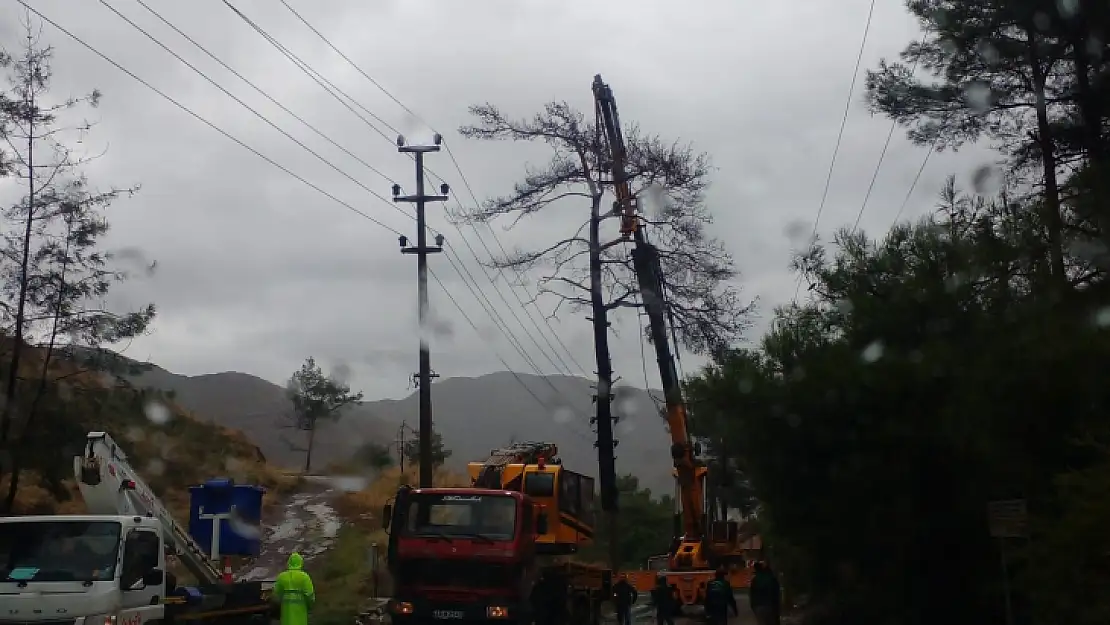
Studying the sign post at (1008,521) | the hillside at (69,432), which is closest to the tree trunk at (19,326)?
the hillside at (69,432)

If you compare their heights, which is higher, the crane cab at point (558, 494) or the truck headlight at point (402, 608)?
the crane cab at point (558, 494)

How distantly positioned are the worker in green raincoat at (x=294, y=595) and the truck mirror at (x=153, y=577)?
6.23 feet

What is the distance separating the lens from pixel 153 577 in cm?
1305

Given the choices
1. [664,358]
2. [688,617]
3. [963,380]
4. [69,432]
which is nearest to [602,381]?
[664,358]

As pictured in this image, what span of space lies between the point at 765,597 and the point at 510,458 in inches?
288

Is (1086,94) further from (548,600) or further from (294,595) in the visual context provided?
(294,595)

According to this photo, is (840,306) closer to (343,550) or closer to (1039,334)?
(1039,334)

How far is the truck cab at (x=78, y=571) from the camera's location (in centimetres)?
1205

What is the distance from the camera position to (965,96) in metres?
17.9

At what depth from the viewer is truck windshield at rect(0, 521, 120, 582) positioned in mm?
12453

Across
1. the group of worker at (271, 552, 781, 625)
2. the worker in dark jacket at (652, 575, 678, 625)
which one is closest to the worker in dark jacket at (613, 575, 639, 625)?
the group of worker at (271, 552, 781, 625)

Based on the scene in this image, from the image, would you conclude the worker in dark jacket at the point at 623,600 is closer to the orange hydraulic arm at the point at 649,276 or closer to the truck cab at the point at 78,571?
the orange hydraulic arm at the point at 649,276

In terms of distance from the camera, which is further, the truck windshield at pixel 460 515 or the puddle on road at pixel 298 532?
the puddle on road at pixel 298 532

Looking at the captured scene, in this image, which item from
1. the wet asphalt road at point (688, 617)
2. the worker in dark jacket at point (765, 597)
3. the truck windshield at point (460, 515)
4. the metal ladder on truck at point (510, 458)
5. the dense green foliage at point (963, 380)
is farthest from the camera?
the wet asphalt road at point (688, 617)
